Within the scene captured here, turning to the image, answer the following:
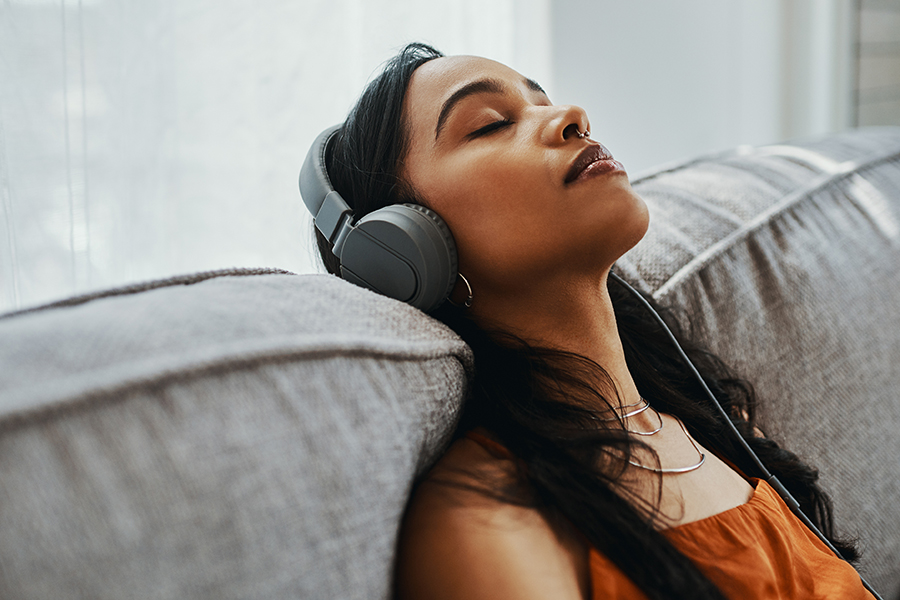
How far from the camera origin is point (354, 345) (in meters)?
0.48

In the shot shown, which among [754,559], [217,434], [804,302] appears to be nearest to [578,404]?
[754,559]

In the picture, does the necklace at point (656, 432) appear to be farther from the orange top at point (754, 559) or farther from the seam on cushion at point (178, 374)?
the seam on cushion at point (178, 374)

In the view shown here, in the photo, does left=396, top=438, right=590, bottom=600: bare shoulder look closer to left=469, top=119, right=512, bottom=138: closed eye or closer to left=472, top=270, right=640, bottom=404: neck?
left=472, top=270, right=640, bottom=404: neck

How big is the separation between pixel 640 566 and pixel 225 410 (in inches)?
14.9

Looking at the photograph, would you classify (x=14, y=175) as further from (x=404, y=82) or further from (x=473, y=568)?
(x=473, y=568)

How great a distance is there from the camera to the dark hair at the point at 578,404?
1.84 feet

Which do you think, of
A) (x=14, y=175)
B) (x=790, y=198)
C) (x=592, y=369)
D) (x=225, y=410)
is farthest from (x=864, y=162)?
(x=14, y=175)

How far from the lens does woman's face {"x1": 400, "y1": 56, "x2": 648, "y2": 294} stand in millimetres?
698

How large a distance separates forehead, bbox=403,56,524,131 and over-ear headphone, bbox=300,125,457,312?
0.48 feet

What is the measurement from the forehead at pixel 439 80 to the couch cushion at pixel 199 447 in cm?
38

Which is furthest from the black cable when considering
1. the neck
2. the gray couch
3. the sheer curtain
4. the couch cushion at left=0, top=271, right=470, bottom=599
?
the sheer curtain

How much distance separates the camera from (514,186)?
0.70 meters

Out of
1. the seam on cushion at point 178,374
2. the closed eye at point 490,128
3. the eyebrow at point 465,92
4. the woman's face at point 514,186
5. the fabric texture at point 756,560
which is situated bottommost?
the fabric texture at point 756,560

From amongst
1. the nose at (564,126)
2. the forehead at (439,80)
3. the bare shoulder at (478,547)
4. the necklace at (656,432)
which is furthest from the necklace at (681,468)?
the forehead at (439,80)
